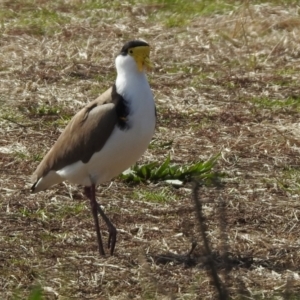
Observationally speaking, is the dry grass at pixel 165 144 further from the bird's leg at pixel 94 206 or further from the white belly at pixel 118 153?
the white belly at pixel 118 153

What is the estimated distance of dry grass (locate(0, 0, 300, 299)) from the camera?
5.56 metres

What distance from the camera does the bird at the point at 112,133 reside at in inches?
223

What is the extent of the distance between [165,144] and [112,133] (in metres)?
2.31

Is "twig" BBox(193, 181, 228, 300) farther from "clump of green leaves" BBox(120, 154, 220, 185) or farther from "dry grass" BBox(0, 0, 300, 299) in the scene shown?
"clump of green leaves" BBox(120, 154, 220, 185)

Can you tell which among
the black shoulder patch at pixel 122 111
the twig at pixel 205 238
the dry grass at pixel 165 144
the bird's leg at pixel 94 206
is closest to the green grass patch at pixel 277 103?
the dry grass at pixel 165 144

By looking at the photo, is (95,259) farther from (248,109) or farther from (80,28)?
(80,28)

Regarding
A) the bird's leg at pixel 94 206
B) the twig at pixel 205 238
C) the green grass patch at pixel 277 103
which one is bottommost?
the green grass patch at pixel 277 103

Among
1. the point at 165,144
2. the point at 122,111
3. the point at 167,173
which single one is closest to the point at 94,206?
the point at 122,111

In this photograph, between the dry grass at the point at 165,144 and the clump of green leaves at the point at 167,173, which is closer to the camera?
the dry grass at the point at 165,144

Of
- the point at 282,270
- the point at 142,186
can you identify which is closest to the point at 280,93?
the point at 142,186

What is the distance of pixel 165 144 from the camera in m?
7.98

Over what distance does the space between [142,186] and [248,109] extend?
2.11 metres

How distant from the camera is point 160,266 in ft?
18.8

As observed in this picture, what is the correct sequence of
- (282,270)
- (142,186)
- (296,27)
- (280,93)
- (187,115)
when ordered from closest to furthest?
(282,270) < (142,186) < (187,115) < (280,93) < (296,27)
